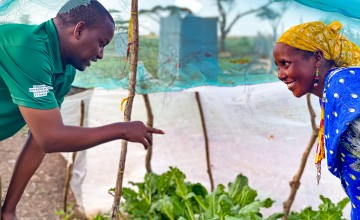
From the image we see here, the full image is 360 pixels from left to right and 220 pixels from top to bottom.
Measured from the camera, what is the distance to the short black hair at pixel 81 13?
286 centimetres

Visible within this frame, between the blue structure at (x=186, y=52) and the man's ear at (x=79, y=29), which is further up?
the man's ear at (x=79, y=29)

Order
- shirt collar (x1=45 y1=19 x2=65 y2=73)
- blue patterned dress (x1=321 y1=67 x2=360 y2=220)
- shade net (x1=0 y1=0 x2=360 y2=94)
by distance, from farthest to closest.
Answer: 1. shade net (x1=0 y1=0 x2=360 y2=94)
2. shirt collar (x1=45 y1=19 x2=65 y2=73)
3. blue patterned dress (x1=321 y1=67 x2=360 y2=220)

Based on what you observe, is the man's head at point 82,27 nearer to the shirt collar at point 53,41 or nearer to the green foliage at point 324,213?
the shirt collar at point 53,41

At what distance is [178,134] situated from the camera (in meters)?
5.71

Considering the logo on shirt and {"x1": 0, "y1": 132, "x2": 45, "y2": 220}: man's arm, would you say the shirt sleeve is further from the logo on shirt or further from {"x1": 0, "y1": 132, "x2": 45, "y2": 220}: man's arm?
{"x1": 0, "y1": 132, "x2": 45, "y2": 220}: man's arm

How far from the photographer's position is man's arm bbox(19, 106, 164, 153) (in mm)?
2689

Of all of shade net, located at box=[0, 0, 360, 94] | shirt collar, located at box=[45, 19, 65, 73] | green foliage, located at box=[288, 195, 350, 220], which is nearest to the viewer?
shirt collar, located at box=[45, 19, 65, 73]

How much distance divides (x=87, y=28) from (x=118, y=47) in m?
0.67

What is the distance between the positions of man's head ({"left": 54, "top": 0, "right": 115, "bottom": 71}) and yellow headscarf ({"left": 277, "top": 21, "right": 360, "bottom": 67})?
787 mm

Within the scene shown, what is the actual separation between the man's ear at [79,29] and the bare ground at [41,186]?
2.96 meters

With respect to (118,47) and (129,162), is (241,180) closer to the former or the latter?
(129,162)

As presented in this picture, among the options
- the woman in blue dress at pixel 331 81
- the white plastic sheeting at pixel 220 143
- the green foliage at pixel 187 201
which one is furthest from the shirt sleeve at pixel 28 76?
the white plastic sheeting at pixel 220 143

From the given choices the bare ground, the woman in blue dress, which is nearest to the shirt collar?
the woman in blue dress

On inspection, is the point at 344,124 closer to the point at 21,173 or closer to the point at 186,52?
the point at 21,173
